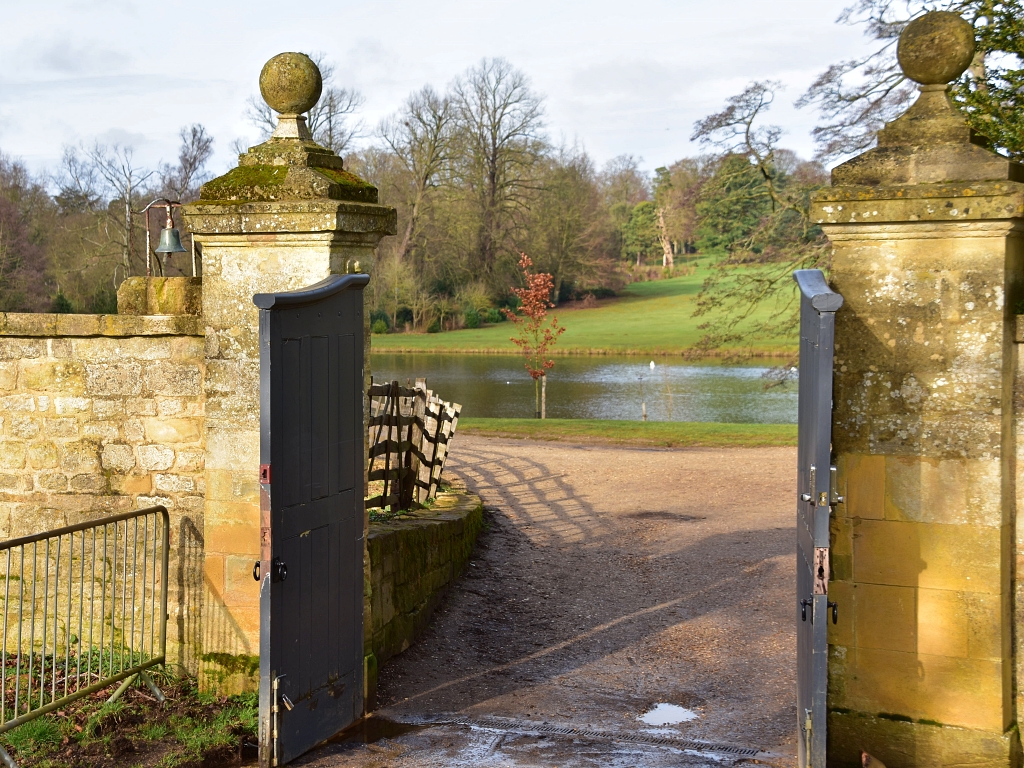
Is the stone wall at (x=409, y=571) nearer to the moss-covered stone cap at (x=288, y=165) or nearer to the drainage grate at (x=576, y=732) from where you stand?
the drainage grate at (x=576, y=732)

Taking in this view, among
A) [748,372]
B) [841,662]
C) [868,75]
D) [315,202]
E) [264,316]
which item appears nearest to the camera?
[264,316]

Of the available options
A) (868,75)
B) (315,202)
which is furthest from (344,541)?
(868,75)

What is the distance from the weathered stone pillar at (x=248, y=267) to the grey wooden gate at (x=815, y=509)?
2414mm

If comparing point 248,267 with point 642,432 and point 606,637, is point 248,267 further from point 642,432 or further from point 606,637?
point 642,432

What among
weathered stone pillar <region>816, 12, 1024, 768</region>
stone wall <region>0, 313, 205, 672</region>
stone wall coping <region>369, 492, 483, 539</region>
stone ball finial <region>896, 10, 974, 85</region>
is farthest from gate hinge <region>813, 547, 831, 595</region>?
stone wall <region>0, 313, 205, 672</region>

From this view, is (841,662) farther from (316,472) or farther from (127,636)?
(127,636)

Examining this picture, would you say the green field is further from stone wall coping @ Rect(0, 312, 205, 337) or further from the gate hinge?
the gate hinge

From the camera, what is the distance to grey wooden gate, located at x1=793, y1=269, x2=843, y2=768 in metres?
4.02

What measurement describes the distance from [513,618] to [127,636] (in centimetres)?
297

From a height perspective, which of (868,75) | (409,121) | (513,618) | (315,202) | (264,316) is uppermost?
(409,121)

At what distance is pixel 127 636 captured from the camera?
5754 mm

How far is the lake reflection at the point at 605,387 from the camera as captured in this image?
Result: 25609 millimetres

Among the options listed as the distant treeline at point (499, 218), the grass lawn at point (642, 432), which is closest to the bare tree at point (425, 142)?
the distant treeline at point (499, 218)

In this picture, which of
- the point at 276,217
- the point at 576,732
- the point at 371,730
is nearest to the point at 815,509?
the point at 576,732
